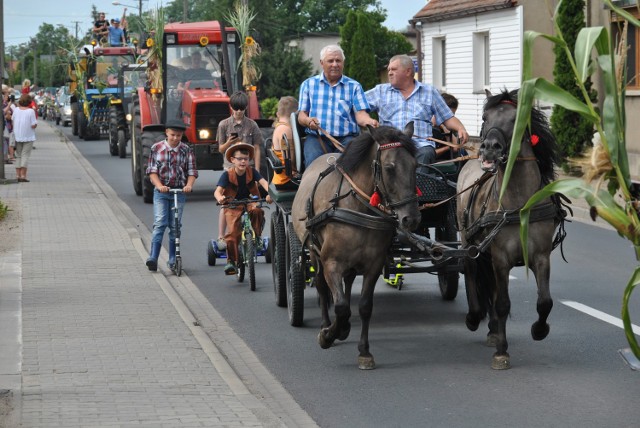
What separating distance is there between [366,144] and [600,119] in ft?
14.6

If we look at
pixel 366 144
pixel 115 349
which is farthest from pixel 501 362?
pixel 115 349

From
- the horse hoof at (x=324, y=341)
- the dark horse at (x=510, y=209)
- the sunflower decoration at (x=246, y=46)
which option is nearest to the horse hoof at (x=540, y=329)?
the dark horse at (x=510, y=209)

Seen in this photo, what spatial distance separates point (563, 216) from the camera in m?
8.38

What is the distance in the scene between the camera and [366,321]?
848cm

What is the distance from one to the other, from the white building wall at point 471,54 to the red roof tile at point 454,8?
0.28 meters

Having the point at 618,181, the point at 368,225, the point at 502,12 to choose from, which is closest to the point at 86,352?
the point at 368,225

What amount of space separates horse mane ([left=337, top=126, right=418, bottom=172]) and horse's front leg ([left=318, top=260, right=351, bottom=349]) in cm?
74

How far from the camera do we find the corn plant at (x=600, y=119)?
4.03 meters

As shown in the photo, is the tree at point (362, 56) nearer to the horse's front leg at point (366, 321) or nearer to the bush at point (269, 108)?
the bush at point (269, 108)

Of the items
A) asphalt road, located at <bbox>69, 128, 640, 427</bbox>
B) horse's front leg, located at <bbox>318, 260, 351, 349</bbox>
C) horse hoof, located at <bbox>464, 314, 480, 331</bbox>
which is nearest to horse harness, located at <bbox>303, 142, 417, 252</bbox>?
horse's front leg, located at <bbox>318, 260, 351, 349</bbox>

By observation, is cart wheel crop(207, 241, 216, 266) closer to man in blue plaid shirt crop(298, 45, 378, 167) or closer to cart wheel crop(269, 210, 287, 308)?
cart wheel crop(269, 210, 287, 308)

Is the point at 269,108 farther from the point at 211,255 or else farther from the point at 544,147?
the point at 544,147

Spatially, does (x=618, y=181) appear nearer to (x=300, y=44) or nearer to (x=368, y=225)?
(x=368, y=225)

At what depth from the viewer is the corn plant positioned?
4.03 metres
